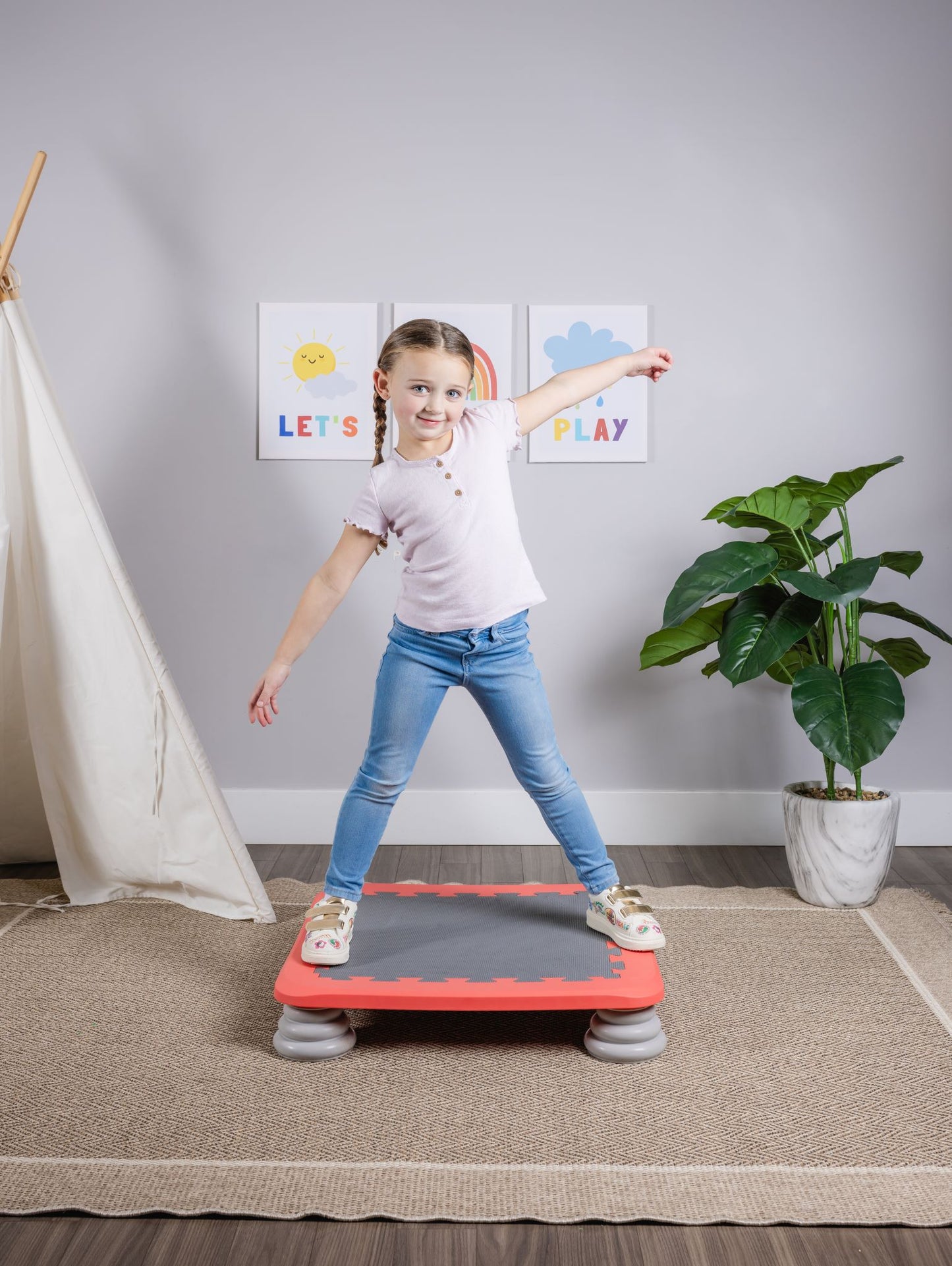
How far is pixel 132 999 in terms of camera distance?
1.81 m

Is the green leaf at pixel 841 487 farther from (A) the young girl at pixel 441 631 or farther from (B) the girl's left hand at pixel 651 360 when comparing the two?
(A) the young girl at pixel 441 631

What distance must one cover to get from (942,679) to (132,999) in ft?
7.10

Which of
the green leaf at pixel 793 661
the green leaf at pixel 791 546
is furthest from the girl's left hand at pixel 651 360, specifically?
the green leaf at pixel 793 661

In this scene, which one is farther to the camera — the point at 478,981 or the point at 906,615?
the point at 906,615

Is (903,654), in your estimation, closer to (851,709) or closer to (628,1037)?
(851,709)

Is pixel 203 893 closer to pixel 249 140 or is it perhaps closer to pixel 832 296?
pixel 249 140

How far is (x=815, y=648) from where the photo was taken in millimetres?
2289

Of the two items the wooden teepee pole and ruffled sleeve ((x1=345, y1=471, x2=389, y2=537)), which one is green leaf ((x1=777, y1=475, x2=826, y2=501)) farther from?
the wooden teepee pole

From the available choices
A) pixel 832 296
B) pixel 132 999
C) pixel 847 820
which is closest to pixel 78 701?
pixel 132 999

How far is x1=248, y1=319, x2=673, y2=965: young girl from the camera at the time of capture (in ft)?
5.59

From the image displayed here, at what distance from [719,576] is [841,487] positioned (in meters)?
0.38

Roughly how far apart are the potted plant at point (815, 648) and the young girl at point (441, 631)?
540 millimetres

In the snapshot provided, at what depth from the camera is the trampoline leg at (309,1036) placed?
5.23ft

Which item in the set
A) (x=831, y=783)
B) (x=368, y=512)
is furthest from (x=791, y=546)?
(x=368, y=512)
